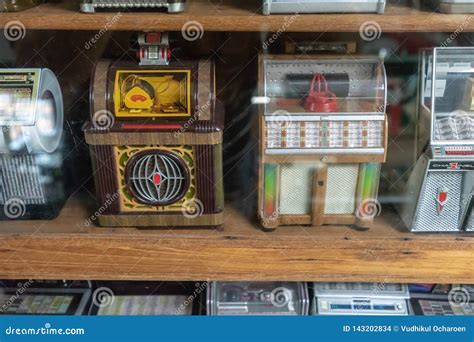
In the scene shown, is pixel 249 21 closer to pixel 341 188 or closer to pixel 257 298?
pixel 341 188

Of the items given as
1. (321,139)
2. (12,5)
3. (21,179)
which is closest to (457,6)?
(321,139)

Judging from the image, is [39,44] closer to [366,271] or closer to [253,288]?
[253,288]

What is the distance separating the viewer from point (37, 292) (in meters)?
1.89

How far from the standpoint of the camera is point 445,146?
60.1 inches

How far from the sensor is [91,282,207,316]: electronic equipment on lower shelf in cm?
187

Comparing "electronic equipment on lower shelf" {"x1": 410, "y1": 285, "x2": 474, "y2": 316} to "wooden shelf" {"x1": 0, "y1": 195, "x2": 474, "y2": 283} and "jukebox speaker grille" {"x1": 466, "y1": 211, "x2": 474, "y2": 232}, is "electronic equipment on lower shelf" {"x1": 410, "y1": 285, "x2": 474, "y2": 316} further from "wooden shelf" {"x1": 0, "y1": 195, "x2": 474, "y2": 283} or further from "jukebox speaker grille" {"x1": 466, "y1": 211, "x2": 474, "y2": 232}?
"jukebox speaker grille" {"x1": 466, "y1": 211, "x2": 474, "y2": 232}

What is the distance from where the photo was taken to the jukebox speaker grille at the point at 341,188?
5.30 feet

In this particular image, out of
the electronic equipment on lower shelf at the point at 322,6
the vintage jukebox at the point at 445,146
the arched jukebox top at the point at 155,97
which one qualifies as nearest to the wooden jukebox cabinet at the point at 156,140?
the arched jukebox top at the point at 155,97

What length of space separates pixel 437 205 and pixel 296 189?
16.8 inches

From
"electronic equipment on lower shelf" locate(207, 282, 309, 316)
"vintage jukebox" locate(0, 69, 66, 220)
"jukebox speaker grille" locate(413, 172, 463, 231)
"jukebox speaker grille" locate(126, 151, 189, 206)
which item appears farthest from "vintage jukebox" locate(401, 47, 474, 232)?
"vintage jukebox" locate(0, 69, 66, 220)

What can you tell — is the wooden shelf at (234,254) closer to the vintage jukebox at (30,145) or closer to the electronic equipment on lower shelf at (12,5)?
the vintage jukebox at (30,145)

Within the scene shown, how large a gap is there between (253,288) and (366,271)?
1.28 ft
